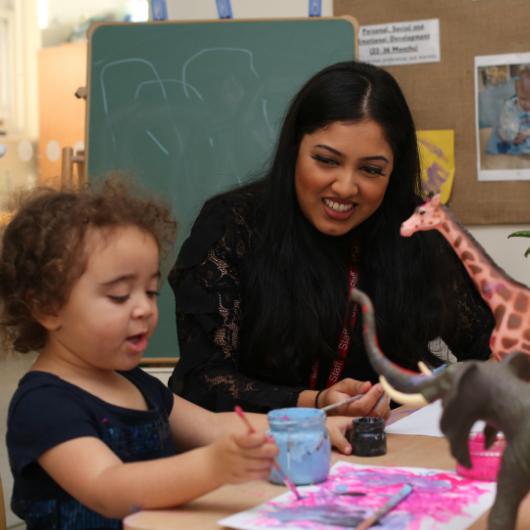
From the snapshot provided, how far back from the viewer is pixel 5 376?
4020 mm

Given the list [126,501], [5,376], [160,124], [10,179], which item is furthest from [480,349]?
[10,179]

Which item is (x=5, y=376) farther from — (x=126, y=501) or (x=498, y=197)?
(x=126, y=501)

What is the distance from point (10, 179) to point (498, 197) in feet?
9.60

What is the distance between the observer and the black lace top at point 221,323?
5.57 feet

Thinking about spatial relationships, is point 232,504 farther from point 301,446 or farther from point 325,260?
point 325,260

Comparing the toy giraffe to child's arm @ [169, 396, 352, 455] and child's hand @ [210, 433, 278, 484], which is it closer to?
child's arm @ [169, 396, 352, 455]

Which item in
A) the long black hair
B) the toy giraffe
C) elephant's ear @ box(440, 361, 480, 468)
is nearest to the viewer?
elephant's ear @ box(440, 361, 480, 468)

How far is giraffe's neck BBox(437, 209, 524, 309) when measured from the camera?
1376 mm

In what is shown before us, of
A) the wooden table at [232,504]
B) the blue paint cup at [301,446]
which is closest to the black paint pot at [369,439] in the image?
the wooden table at [232,504]

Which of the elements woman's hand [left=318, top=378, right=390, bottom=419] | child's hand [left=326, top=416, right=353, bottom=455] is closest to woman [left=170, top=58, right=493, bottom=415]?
woman's hand [left=318, top=378, right=390, bottom=419]

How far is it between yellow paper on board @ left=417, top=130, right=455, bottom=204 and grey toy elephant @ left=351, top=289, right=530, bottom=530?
195cm

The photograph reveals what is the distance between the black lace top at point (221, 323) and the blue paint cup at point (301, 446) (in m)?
0.55

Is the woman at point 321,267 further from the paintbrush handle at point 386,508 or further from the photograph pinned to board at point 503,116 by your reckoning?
the photograph pinned to board at point 503,116

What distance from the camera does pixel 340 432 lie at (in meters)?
1.26
